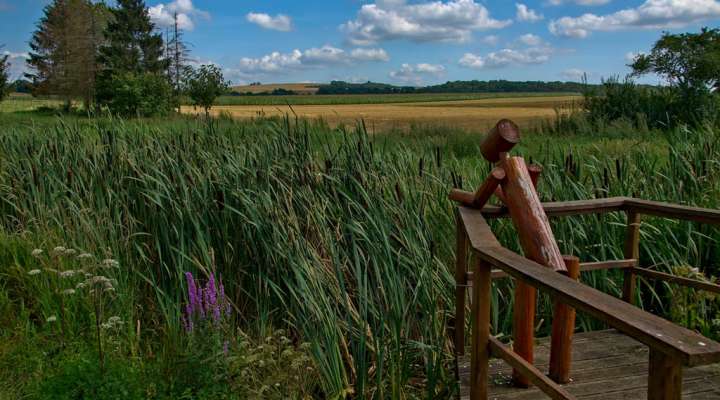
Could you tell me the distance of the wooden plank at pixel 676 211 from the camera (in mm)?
2463

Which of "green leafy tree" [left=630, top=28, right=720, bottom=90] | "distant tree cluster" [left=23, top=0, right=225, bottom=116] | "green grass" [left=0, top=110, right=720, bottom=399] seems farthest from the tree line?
"green grass" [left=0, top=110, right=720, bottom=399]

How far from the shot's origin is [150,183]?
409 centimetres

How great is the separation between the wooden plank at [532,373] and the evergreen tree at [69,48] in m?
53.6

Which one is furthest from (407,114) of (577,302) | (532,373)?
(577,302)

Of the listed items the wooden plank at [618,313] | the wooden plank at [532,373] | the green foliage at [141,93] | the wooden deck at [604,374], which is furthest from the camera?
the green foliage at [141,93]

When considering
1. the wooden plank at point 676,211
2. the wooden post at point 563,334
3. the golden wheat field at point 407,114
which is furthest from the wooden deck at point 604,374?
the golden wheat field at point 407,114

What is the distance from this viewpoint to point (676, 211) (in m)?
2.60

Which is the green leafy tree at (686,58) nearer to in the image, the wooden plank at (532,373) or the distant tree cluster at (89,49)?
the wooden plank at (532,373)

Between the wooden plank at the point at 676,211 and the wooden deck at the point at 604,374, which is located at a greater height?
the wooden plank at the point at 676,211

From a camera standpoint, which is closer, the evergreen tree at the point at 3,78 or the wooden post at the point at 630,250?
the wooden post at the point at 630,250

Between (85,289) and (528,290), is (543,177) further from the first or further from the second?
(85,289)

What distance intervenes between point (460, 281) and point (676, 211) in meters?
0.98

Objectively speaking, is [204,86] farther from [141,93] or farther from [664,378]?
[664,378]

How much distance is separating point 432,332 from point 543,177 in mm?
1689
